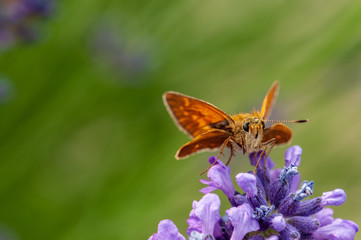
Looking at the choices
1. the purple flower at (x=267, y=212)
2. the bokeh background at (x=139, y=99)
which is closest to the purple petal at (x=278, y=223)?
the purple flower at (x=267, y=212)

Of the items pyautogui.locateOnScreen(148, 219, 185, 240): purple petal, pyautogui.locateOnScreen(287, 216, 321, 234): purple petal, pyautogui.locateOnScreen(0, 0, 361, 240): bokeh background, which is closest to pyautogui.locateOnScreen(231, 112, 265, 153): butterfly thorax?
pyautogui.locateOnScreen(287, 216, 321, 234): purple petal

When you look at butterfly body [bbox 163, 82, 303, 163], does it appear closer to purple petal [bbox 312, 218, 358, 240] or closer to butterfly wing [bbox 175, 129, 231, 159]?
butterfly wing [bbox 175, 129, 231, 159]

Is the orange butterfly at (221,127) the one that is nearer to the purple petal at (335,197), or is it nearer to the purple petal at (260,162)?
the purple petal at (260,162)

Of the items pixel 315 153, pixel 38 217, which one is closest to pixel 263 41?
pixel 315 153

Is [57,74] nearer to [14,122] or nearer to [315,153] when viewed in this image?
[14,122]

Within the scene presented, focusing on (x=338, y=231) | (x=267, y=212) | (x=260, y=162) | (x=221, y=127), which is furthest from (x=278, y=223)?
(x=221, y=127)
